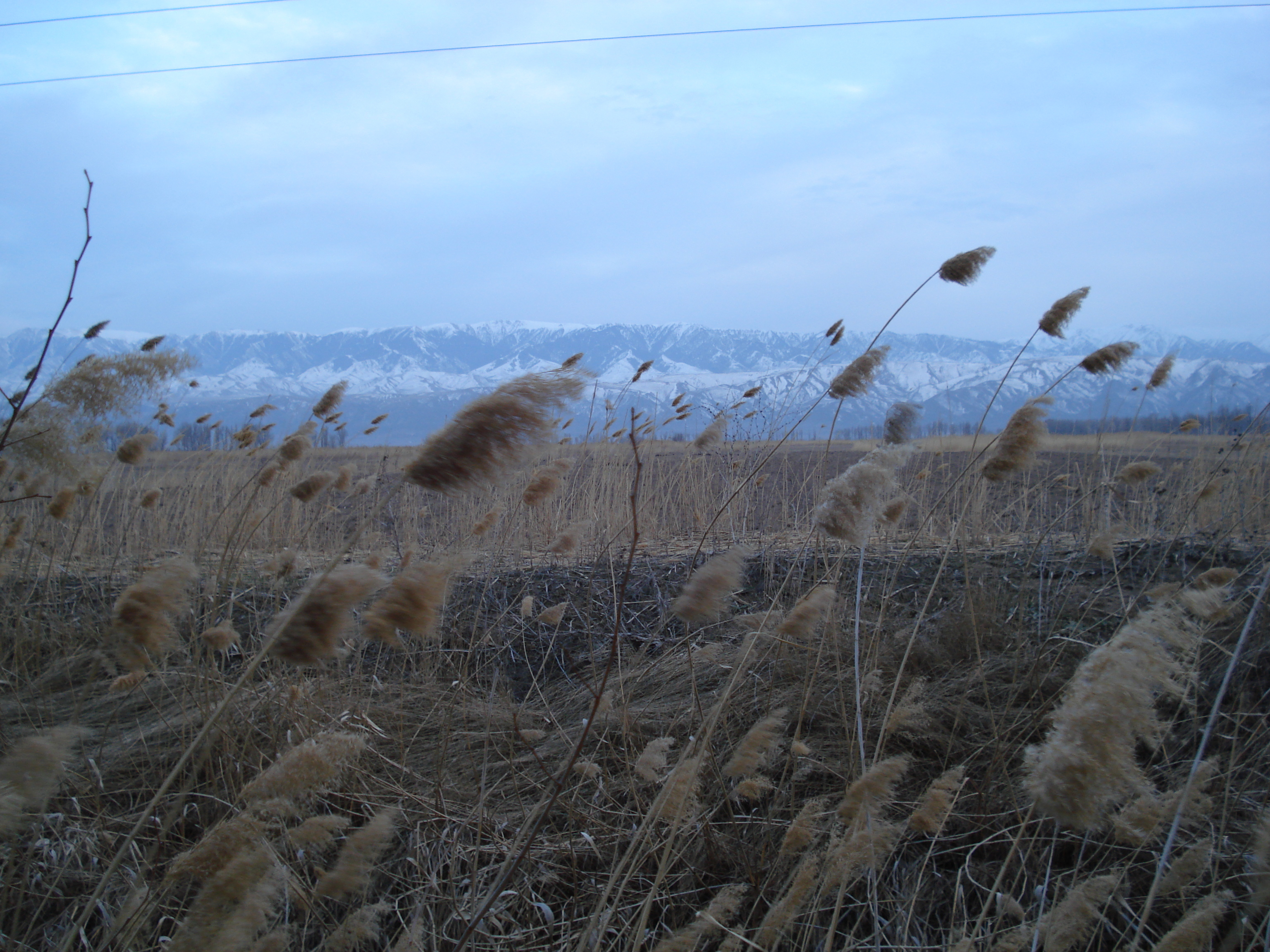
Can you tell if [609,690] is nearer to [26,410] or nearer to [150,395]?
[150,395]

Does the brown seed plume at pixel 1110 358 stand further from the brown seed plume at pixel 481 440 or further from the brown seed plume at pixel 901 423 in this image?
the brown seed plume at pixel 481 440

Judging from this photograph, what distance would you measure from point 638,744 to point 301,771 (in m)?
1.56

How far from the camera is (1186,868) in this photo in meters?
1.37

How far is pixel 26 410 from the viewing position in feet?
7.02

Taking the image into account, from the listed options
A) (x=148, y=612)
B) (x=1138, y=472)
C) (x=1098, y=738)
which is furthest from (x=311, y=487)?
(x=1138, y=472)

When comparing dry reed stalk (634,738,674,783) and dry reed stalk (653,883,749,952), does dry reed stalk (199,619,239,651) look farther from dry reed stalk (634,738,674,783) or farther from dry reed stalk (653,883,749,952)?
dry reed stalk (653,883,749,952)

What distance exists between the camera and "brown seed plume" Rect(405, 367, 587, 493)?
1028 mm

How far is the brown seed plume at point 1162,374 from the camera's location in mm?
3393

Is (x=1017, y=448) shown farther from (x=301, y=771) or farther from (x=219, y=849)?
(x=219, y=849)

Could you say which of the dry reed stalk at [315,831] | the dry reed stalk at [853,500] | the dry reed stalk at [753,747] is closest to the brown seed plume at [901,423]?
the dry reed stalk at [853,500]

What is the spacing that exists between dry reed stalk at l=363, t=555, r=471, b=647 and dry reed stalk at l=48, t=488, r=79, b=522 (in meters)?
2.14

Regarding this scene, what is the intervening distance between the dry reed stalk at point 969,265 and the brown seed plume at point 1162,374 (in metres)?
1.84

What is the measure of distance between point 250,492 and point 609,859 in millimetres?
5541

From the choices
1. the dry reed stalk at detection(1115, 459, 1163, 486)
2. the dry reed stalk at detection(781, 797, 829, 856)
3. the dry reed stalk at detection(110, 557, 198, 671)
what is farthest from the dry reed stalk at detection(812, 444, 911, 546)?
the dry reed stalk at detection(1115, 459, 1163, 486)
